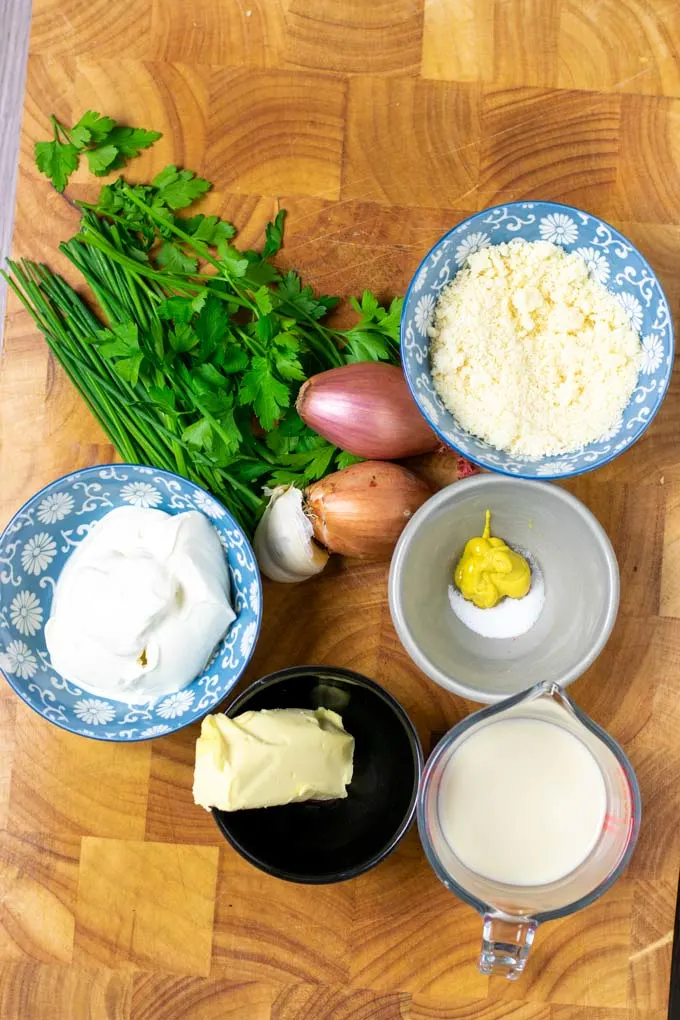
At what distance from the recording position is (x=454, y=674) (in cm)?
100

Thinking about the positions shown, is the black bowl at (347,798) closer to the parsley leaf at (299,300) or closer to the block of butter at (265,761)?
the block of butter at (265,761)

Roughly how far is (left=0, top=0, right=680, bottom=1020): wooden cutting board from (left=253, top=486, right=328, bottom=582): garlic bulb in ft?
0.14

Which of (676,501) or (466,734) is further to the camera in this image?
(676,501)

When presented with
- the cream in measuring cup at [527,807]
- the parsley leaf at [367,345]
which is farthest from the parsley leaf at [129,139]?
the cream in measuring cup at [527,807]

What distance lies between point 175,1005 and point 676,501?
2.79ft

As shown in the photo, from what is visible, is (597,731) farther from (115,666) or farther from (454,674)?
(115,666)

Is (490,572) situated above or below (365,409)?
below

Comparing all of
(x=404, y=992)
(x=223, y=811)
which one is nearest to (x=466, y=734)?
(x=223, y=811)

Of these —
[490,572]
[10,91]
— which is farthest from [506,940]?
[10,91]

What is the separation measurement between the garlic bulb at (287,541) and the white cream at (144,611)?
0.19 feet

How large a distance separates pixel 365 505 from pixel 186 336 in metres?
0.28

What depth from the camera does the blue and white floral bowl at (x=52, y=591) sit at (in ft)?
3.33

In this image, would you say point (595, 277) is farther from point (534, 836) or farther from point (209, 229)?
point (534, 836)

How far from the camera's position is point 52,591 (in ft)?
3.51
